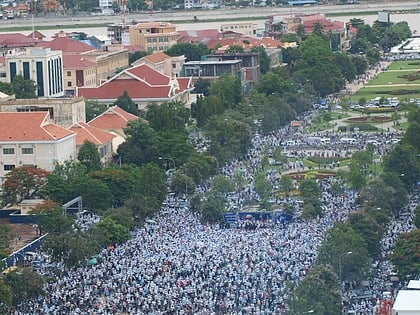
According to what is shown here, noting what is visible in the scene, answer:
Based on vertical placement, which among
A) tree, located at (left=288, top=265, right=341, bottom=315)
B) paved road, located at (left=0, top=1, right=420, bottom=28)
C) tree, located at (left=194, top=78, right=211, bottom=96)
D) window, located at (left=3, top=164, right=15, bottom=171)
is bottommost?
paved road, located at (left=0, top=1, right=420, bottom=28)

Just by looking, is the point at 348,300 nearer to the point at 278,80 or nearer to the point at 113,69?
the point at 278,80

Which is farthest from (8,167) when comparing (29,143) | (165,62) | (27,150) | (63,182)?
(165,62)

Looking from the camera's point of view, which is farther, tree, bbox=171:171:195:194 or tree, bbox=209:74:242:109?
tree, bbox=209:74:242:109

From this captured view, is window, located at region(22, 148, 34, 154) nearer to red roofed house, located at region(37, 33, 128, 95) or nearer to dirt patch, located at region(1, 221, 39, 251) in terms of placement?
dirt patch, located at region(1, 221, 39, 251)

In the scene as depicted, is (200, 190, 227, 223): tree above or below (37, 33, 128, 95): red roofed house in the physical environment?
above

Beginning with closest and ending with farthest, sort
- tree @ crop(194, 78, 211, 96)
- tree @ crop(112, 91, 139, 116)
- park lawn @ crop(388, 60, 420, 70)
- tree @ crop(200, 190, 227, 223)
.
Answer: tree @ crop(200, 190, 227, 223), tree @ crop(112, 91, 139, 116), tree @ crop(194, 78, 211, 96), park lawn @ crop(388, 60, 420, 70)

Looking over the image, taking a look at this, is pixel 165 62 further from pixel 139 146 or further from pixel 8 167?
pixel 8 167

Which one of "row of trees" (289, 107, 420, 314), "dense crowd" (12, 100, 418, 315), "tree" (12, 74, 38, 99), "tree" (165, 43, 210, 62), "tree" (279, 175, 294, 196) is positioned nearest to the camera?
"row of trees" (289, 107, 420, 314)

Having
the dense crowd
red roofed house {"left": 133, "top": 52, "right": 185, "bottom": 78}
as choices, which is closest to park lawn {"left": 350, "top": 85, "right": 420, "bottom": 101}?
red roofed house {"left": 133, "top": 52, "right": 185, "bottom": 78}
